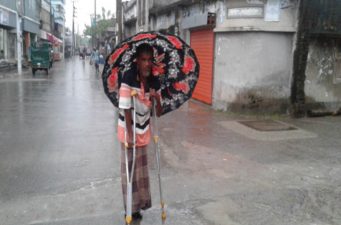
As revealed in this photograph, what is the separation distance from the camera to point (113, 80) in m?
3.97

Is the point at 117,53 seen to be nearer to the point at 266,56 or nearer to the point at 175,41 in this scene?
the point at 175,41

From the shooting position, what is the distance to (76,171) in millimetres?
5871

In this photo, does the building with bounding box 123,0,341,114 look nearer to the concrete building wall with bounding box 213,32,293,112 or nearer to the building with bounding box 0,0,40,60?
the concrete building wall with bounding box 213,32,293,112

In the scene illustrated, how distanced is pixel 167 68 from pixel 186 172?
7.15ft

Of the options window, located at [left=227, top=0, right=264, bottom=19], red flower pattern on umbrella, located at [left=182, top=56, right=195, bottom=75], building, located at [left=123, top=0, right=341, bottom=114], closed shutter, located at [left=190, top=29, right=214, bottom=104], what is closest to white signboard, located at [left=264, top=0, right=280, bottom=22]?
building, located at [left=123, top=0, right=341, bottom=114]

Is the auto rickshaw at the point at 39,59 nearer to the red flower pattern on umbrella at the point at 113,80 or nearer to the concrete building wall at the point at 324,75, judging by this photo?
the concrete building wall at the point at 324,75

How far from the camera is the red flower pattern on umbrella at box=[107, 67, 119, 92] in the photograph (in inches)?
154

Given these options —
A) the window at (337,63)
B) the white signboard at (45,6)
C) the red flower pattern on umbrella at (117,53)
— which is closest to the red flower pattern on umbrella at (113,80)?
the red flower pattern on umbrella at (117,53)

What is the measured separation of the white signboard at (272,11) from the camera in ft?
33.2

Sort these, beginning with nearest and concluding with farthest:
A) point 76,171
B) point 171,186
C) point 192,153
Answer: point 171,186
point 76,171
point 192,153

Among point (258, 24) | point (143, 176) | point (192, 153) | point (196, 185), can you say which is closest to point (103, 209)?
point (143, 176)

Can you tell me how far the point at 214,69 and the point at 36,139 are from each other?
18.3 feet

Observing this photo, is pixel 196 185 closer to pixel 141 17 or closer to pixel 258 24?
pixel 258 24

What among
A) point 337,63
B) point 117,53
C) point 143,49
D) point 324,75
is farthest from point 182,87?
point 337,63
